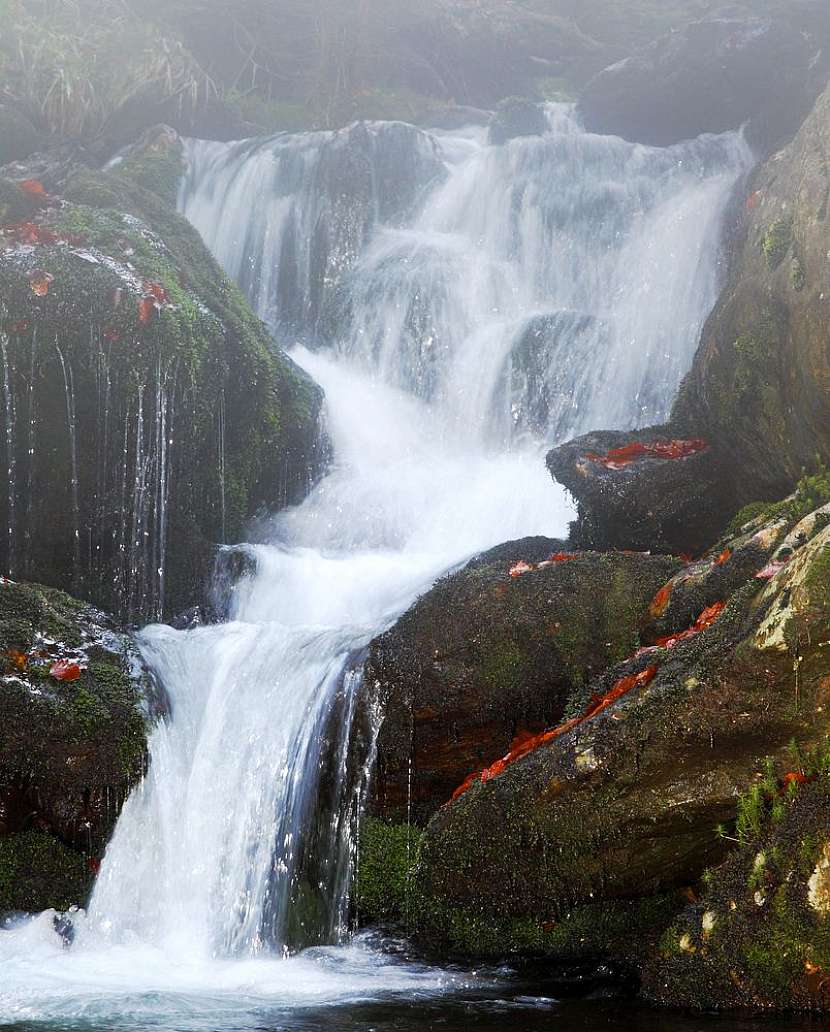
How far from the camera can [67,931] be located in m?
6.98

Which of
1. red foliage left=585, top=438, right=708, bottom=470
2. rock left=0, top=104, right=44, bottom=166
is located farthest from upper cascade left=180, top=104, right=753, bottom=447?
red foliage left=585, top=438, right=708, bottom=470

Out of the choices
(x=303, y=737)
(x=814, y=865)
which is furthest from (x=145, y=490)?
(x=814, y=865)

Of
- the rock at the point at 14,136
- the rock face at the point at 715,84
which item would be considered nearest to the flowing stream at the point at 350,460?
the rock face at the point at 715,84

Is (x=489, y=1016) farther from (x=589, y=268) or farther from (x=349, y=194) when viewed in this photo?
(x=349, y=194)

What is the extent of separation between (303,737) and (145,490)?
4552 mm

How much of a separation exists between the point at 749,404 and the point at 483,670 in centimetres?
358

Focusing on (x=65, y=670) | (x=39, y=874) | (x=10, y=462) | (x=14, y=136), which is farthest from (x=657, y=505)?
(x=14, y=136)

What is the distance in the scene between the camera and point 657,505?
9.56 m

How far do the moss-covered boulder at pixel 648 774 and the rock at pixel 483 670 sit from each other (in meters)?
0.82

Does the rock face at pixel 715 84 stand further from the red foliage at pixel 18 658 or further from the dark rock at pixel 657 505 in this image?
the red foliage at pixel 18 658

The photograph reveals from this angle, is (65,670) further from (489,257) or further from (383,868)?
(489,257)

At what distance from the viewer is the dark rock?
376 inches

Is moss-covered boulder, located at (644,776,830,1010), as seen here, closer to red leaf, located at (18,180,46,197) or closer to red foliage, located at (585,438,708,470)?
red foliage, located at (585,438,708,470)

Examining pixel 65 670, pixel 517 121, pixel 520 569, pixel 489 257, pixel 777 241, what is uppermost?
pixel 517 121
